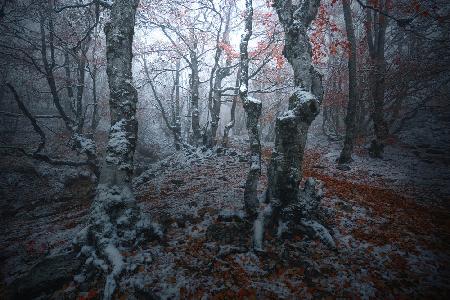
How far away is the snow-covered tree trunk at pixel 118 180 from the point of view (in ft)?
16.5

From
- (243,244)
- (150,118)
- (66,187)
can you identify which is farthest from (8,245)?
(150,118)

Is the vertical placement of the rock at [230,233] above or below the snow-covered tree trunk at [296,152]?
below

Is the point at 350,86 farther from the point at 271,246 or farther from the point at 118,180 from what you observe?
the point at 118,180

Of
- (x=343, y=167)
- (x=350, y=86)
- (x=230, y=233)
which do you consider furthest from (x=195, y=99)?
(x=230, y=233)

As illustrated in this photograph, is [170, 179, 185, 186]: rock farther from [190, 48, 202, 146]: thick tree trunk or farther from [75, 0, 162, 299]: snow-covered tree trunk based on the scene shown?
[190, 48, 202, 146]: thick tree trunk

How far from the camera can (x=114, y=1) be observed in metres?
6.09

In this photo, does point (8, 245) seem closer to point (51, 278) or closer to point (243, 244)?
point (51, 278)

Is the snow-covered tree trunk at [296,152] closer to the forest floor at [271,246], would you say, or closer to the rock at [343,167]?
the forest floor at [271,246]

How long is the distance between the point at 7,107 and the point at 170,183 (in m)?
23.6

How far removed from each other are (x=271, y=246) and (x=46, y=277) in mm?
4251

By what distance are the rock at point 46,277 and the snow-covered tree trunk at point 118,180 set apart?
336mm

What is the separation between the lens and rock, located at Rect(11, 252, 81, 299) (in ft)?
14.4

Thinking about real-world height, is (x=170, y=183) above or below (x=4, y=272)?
above

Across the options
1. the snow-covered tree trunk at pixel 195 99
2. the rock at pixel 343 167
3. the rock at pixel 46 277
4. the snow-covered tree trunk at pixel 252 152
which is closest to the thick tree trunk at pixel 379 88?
the rock at pixel 343 167
